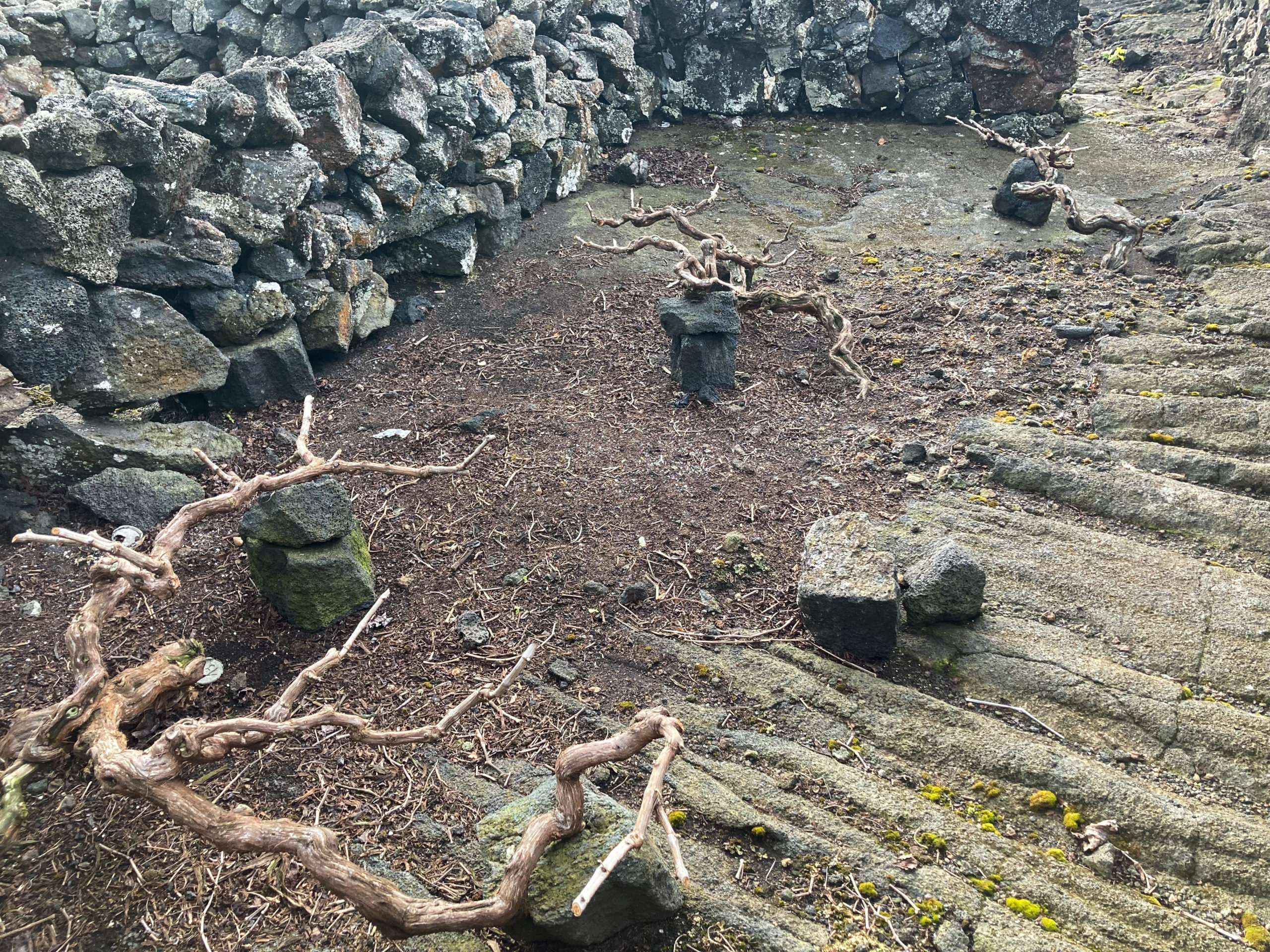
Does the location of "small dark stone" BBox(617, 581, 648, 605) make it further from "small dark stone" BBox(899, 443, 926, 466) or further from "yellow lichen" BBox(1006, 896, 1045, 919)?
"small dark stone" BBox(899, 443, 926, 466)

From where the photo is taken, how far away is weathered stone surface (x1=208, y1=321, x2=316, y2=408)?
6.12 meters

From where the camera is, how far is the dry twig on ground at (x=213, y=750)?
255cm

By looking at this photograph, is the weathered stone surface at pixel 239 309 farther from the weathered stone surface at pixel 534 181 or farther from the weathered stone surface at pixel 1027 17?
the weathered stone surface at pixel 1027 17

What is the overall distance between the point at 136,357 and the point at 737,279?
16.6 ft

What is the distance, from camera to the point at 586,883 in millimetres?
2619

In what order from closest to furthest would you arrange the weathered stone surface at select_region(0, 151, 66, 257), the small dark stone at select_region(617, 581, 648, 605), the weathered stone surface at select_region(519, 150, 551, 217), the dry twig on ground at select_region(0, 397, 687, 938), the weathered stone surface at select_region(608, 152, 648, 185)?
the dry twig on ground at select_region(0, 397, 687, 938) → the small dark stone at select_region(617, 581, 648, 605) → the weathered stone surface at select_region(0, 151, 66, 257) → the weathered stone surface at select_region(519, 150, 551, 217) → the weathered stone surface at select_region(608, 152, 648, 185)

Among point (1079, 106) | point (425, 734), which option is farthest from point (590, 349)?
point (1079, 106)

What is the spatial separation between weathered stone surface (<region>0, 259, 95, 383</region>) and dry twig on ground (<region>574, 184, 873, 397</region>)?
4074 millimetres

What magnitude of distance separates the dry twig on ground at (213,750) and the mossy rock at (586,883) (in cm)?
10

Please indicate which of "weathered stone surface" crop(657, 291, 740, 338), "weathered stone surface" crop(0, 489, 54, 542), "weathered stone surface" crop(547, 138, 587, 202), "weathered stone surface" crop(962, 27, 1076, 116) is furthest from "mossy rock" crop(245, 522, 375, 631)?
"weathered stone surface" crop(962, 27, 1076, 116)

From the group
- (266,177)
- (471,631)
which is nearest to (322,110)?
(266,177)

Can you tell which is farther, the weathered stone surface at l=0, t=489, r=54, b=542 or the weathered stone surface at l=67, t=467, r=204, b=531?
the weathered stone surface at l=67, t=467, r=204, b=531

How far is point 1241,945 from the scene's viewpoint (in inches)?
116

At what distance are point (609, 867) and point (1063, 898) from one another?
2.00 meters
